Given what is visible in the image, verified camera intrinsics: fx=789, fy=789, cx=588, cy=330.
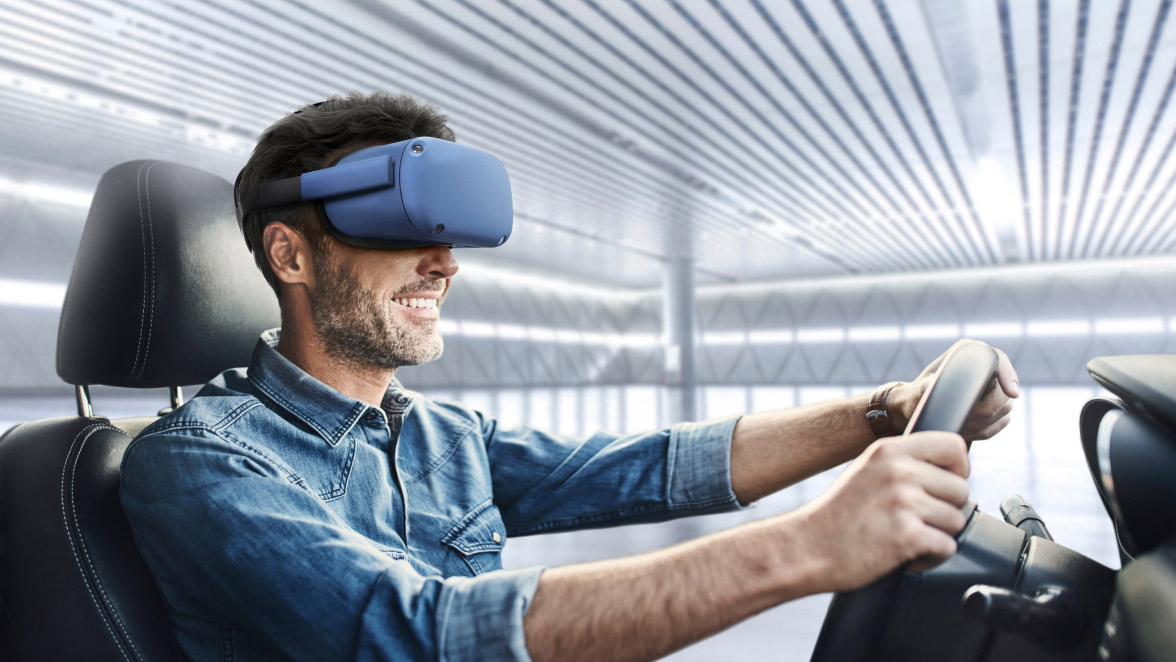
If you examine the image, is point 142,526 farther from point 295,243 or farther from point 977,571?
point 977,571

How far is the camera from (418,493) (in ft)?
4.39

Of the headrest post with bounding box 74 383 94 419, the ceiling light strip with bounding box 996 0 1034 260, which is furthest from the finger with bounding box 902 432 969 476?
the ceiling light strip with bounding box 996 0 1034 260

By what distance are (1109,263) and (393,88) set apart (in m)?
24.7

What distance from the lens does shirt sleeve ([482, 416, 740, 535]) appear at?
1.42m

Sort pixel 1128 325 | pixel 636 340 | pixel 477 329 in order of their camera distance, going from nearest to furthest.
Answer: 1. pixel 1128 325
2. pixel 477 329
3. pixel 636 340

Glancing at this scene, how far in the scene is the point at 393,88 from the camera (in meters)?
9.45

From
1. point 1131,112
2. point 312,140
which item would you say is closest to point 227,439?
point 312,140

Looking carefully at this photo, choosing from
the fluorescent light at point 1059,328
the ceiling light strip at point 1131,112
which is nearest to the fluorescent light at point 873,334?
the fluorescent light at point 1059,328

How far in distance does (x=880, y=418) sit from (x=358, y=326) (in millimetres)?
867

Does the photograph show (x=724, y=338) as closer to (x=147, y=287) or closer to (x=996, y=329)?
(x=996, y=329)

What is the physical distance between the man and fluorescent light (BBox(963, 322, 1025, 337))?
28.6 m

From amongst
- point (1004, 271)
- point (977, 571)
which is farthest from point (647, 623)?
point (1004, 271)

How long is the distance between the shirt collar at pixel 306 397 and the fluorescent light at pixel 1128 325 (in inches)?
1154

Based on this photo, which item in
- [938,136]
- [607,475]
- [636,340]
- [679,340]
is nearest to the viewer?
[607,475]
